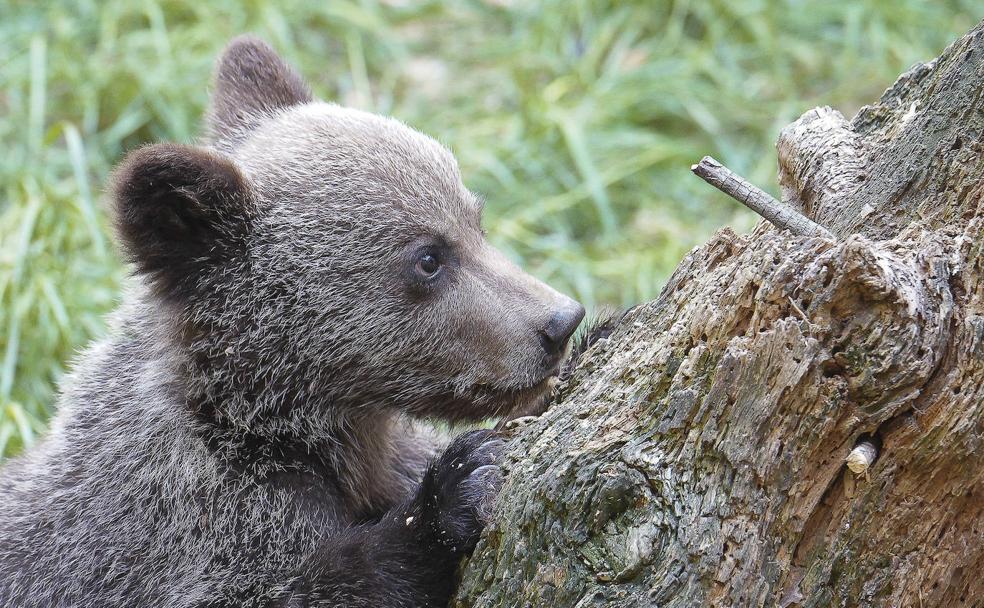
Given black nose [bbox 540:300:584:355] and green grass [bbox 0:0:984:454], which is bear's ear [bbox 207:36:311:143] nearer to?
black nose [bbox 540:300:584:355]

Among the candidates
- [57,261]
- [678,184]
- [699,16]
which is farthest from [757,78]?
[57,261]

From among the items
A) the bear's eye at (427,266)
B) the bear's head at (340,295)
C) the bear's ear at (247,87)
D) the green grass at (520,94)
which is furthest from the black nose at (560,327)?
the green grass at (520,94)

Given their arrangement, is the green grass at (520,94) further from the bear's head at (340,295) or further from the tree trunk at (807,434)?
the tree trunk at (807,434)

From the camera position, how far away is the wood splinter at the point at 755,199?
2930 millimetres

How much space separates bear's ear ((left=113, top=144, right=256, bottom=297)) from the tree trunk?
1559mm

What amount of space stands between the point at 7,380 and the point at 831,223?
503 cm

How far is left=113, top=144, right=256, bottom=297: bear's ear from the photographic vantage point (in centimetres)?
365

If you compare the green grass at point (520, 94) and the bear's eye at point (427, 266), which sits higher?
the green grass at point (520, 94)

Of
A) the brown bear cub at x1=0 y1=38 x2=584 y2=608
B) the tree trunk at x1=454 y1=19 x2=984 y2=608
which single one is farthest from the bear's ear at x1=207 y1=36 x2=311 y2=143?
the tree trunk at x1=454 y1=19 x2=984 y2=608

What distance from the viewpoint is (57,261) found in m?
7.05

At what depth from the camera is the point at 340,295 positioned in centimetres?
406

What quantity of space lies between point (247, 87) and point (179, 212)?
4.05 feet

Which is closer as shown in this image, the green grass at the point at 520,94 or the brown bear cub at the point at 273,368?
the brown bear cub at the point at 273,368

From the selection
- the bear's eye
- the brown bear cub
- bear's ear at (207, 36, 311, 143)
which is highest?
bear's ear at (207, 36, 311, 143)
